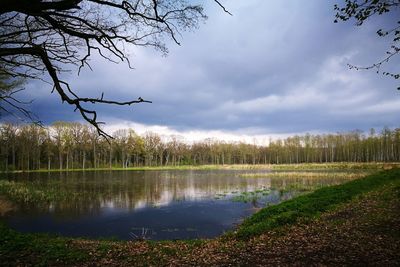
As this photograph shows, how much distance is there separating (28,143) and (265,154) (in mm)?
95515

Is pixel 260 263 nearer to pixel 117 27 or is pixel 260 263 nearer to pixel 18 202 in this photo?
pixel 117 27

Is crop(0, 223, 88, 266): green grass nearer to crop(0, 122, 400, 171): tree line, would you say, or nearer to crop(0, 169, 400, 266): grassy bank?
crop(0, 169, 400, 266): grassy bank

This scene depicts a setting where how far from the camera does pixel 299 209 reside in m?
15.7

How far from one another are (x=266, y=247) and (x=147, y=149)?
349ft

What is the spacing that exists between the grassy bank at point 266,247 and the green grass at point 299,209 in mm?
67

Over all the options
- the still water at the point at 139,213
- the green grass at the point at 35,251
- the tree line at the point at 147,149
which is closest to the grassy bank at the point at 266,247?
the green grass at the point at 35,251

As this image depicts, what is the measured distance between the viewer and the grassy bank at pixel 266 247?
27.7ft

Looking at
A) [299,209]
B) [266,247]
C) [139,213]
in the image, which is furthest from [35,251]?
[139,213]

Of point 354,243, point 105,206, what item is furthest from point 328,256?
point 105,206

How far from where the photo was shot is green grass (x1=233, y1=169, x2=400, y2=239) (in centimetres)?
1304

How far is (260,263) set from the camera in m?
8.21

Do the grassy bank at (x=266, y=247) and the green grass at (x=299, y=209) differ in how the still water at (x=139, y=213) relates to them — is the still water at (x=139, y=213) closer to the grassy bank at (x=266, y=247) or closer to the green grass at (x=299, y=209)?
the green grass at (x=299, y=209)

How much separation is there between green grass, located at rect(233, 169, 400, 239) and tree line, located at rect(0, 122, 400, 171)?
40.8 meters

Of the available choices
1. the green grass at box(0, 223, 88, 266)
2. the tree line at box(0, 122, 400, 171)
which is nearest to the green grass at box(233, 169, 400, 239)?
the green grass at box(0, 223, 88, 266)
